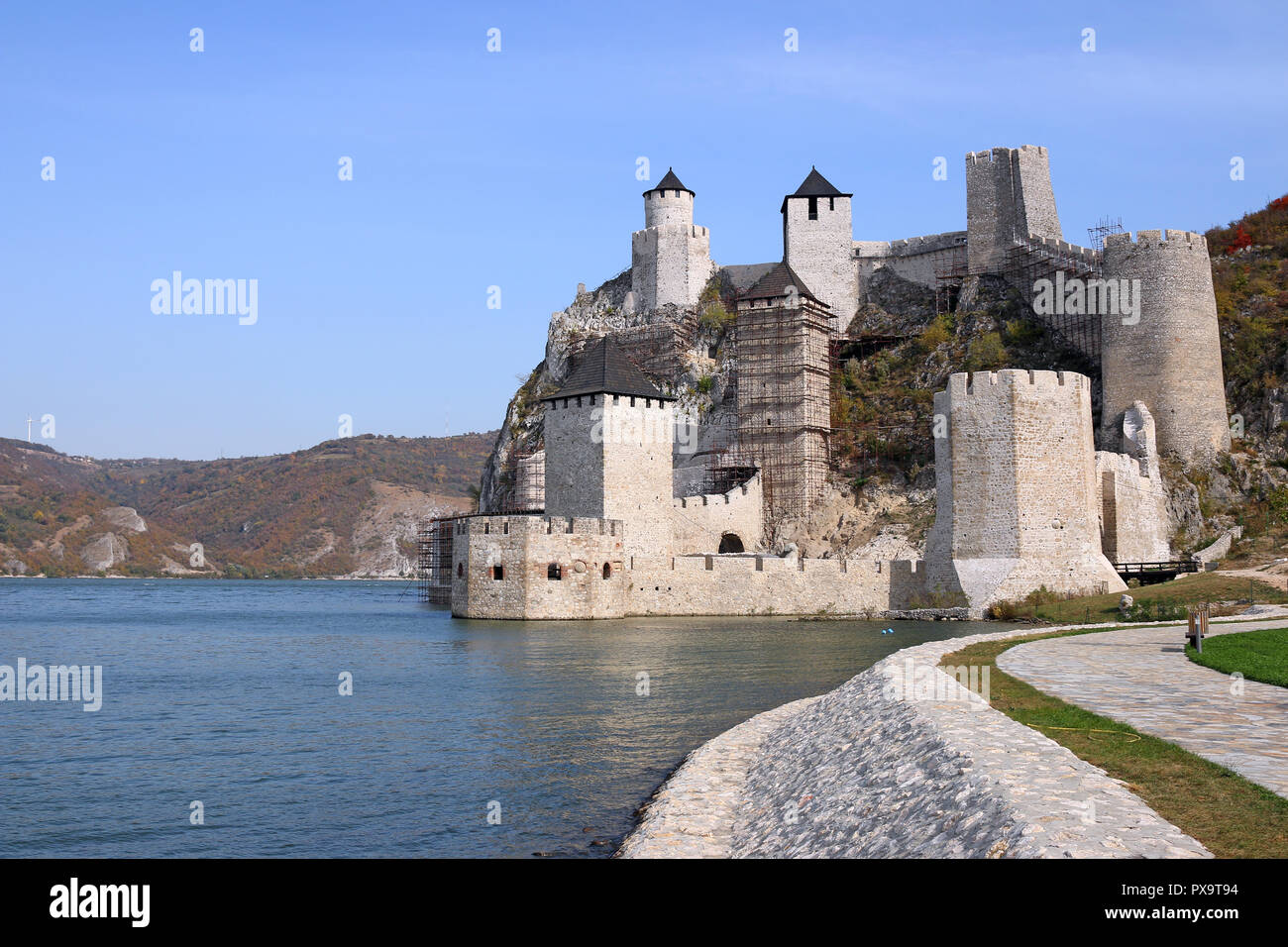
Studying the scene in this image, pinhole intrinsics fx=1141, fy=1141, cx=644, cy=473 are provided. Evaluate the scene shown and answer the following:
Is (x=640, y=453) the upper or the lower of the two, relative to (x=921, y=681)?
upper

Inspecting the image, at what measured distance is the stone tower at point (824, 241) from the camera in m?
51.9

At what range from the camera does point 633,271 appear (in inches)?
2152

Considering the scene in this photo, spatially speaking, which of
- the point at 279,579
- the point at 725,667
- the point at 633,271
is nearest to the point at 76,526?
the point at 279,579

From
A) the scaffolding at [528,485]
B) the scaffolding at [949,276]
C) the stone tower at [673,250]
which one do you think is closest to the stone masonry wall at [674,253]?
the stone tower at [673,250]

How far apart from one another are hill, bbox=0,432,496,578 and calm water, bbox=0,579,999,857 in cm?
9208

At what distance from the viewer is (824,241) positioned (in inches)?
2051

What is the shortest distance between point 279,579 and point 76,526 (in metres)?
21.3

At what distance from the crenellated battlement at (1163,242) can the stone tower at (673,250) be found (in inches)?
758

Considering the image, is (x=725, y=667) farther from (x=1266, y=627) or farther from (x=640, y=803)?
(x=640, y=803)

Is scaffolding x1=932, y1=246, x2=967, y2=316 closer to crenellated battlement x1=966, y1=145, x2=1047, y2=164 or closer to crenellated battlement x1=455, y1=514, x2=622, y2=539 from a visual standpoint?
crenellated battlement x1=966, y1=145, x2=1047, y2=164

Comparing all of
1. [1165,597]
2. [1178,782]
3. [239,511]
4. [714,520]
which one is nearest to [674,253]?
[714,520]

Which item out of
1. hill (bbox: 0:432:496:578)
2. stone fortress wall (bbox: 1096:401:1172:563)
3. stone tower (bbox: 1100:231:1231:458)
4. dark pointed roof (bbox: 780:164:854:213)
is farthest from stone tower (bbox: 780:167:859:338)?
hill (bbox: 0:432:496:578)
